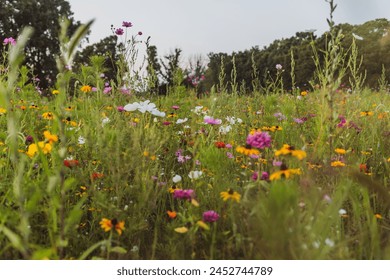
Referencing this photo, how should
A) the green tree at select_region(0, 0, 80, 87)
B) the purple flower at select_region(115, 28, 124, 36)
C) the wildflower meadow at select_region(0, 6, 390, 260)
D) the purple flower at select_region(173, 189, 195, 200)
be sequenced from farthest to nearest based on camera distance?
1. the green tree at select_region(0, 0, 80, 87)
2. the purple flower at select_region(115, 28, 124, 36)
3. the purple flower at select_region(173, 189, 195, 200)
4. the wildflower meadow at select_region(0, 6, 390, 260)

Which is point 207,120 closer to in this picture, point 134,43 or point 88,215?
point 88,215

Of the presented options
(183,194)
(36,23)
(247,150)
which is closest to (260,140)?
(247,150)

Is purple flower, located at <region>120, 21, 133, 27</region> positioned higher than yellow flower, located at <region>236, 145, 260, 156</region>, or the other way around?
purple flower, located at <region>120, 21, 133, 27</region>

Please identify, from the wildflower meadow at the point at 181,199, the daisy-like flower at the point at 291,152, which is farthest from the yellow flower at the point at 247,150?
the daisy-like flower at the point at 291,152

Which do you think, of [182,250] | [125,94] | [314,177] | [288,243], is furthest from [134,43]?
[288,243]

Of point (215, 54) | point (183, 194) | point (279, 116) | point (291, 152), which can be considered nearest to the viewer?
point (291, 152)

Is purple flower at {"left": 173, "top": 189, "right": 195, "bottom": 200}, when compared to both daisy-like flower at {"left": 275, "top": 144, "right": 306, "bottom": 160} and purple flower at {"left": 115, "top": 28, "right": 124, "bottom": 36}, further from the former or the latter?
purple flower at {"left": 115, "top": 28, "right": 124, "bottom": 36}

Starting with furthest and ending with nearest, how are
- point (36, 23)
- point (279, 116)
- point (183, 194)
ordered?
1. point (36, 23)
2. point (279, 116)
3. point (183, 194)

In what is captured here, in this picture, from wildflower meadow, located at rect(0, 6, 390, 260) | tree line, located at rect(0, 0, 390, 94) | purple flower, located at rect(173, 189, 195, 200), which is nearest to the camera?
wildflower meadow, located at rect(0, 6, 390, 260)

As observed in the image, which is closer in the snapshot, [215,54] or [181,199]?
[181,199]

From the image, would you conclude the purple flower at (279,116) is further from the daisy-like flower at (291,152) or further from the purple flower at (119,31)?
the daisy-like flower at (291,152)

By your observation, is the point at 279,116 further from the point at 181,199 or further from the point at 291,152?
the point at 291,152

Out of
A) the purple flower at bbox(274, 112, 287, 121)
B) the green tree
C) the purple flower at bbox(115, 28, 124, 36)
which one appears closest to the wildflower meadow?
the purple flower at bbox(274, 112, 287, 121)

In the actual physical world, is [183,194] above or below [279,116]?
below
